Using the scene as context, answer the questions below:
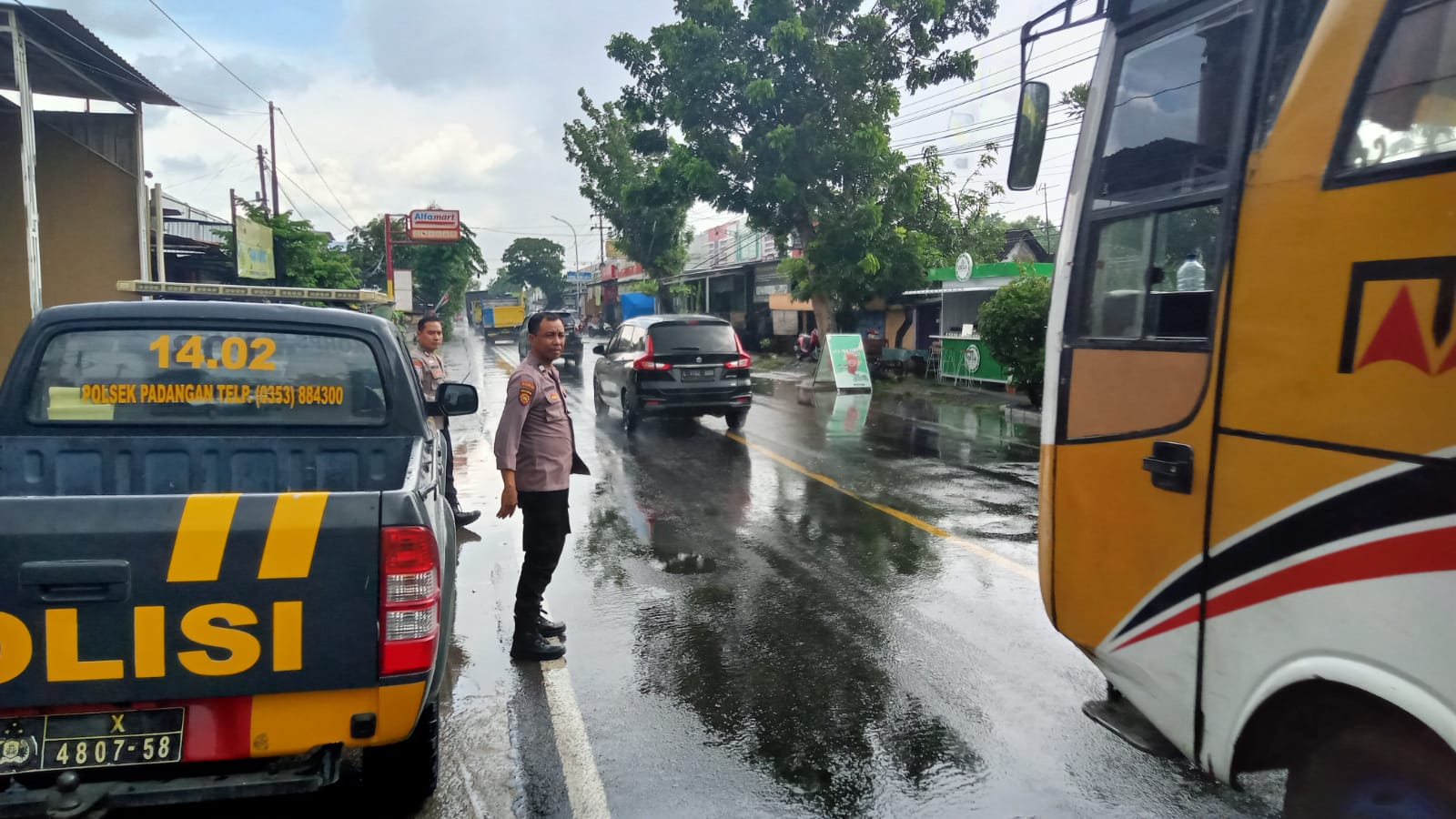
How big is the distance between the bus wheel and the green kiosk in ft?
54.6

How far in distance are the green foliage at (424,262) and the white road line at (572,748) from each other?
50.9 meters

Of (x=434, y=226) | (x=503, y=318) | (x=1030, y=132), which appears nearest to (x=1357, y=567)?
(x=1030, y=132)

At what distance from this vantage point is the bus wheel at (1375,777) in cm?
207

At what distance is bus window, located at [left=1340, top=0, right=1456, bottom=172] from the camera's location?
2.13 meters

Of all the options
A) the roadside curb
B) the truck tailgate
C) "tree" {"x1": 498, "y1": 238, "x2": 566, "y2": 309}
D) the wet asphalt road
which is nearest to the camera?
the truck tailgate

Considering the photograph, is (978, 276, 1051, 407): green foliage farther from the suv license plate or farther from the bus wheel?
the suv license plate

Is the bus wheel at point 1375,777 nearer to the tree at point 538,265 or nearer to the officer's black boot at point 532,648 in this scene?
the officer's black boot at point 532,648

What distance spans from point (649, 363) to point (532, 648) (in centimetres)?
835

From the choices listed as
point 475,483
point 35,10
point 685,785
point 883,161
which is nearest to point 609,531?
point 475,483

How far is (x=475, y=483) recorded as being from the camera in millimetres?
9898

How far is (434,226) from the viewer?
168ft

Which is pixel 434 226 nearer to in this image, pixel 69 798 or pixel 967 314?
pixel 967 314

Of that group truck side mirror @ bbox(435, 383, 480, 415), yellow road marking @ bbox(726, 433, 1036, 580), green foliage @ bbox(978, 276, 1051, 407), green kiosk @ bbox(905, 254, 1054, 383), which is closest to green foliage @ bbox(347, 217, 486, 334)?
green kiosk @ bbox(905, 254, 1054, 383)

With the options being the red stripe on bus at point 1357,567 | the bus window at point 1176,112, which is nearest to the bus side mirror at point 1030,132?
the bus window at point 1176,112
